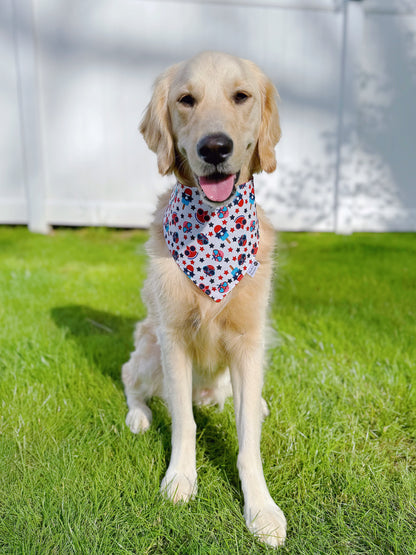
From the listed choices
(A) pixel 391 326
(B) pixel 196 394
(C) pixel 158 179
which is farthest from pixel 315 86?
(B) pixel 196 394

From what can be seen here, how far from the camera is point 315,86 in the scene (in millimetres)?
5949

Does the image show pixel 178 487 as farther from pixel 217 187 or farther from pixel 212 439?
pixel 217 187

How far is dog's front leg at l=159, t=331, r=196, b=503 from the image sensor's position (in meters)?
1.79

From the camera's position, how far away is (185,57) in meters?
5.90

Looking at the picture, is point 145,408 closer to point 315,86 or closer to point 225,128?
point 225,128

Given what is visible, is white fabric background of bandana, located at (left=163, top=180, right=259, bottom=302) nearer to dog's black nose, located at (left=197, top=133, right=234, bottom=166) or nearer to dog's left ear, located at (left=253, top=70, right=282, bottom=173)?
dog's left ear, located at (left=253, top=70, right=282, bottom=173)

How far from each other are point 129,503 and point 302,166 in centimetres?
510

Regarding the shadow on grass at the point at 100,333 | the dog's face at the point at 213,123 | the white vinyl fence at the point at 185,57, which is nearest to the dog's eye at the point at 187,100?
the dog's face at the point at 213,123

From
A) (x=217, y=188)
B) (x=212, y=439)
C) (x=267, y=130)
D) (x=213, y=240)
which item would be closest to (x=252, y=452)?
(x=212, y=439)

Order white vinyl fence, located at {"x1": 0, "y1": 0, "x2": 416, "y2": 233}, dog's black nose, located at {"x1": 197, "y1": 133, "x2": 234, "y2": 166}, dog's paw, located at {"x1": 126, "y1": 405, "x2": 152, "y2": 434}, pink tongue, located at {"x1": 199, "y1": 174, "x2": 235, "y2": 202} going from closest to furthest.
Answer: dog's black nose, located at {"x1": 197, "y1": 133, "x2": 234, "y2": 166}, pink tongue, located at {"x1": 199, "y1": 174, "x2": 235, "y2": 202}, dog's paw, located at {"x1": 126, "y1": 405, "x2": 152, "y2": 434}, white vinyl fence, located at {"x1": 0, "y1": 0, "x2": 416, "y2": 233}

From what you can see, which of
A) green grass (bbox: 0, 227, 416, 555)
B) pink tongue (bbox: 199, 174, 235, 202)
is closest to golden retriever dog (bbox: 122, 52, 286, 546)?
pink tongue (bbox: 199, 174, 235, 202)

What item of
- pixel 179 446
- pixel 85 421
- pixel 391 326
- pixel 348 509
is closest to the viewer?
pixel 348 509

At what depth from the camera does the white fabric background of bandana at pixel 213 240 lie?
1.84 metres

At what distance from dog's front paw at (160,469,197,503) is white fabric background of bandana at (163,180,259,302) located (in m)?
0.66
